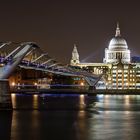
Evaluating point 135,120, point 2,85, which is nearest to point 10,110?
point 2,85

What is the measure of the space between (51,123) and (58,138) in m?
10.00

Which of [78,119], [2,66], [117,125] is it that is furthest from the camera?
[2,66]

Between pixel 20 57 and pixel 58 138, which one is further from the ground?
pixel 20 57

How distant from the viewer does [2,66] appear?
57969 millimetres

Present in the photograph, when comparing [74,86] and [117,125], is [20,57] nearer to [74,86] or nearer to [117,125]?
[117,125]

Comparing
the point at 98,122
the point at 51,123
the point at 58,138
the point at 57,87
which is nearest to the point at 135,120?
the point at 98,122

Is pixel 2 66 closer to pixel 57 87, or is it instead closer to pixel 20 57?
pixel 20 57

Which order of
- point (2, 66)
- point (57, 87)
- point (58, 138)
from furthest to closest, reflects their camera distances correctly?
point (57, 87), point (2, 66), point (58, 138)

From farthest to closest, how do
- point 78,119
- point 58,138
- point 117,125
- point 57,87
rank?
point 57,87, point 78,119, point 117,125, point 58,138

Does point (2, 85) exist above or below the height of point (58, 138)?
above

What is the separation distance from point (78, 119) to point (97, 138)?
47.1 ft

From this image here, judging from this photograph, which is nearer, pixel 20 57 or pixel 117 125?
pixel 117 125

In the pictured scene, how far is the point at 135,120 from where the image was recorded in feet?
178

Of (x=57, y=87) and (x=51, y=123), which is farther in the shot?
(x=57, y=87)
